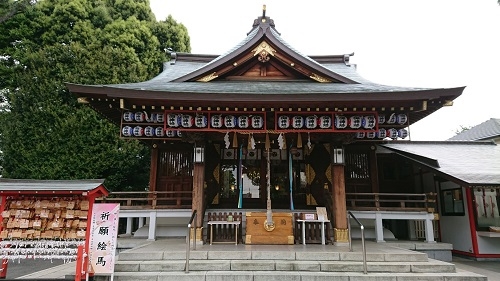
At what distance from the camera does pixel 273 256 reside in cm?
789

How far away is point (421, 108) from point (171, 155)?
380 inches

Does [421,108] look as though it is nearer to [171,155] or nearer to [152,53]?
[171,155]

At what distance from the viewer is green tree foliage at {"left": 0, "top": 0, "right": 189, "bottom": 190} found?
48.9 ft

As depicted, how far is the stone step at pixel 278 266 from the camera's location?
743cm

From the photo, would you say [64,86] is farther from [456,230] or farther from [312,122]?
[456,230]

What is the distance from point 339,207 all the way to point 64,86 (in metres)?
14.5

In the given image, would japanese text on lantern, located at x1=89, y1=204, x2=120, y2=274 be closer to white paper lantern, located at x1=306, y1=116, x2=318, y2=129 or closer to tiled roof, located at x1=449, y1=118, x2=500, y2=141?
white paper lantern, located at x1=306, y1=116, x2=318, y2=129

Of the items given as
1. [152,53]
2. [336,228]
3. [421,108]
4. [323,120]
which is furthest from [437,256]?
[152,53]

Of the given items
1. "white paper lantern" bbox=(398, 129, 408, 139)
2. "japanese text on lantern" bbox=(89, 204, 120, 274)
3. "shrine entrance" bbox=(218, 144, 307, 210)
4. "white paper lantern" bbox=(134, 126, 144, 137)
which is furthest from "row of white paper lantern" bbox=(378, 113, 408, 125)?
"japanese text on lantern" bbox=(89, 204, 120, 274)

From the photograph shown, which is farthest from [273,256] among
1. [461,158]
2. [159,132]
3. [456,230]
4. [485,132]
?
[485,132]

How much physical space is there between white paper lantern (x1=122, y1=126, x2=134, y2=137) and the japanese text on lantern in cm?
353

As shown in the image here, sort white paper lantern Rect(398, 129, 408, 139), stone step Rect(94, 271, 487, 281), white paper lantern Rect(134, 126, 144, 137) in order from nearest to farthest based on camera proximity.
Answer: stone step Rect(94, 271, 487, 281) < white paper lantern Rect(134, 126, 144, 137) < white paper lantern Rect(398, 129, 408, 139)

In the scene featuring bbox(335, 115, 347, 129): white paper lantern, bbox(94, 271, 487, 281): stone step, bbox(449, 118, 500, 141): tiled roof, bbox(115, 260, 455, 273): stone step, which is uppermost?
bbox(449, 118, 500, 141): tiled roof

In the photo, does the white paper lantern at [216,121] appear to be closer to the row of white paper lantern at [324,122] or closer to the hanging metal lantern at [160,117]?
the hanging metal lantern at [160,117]
